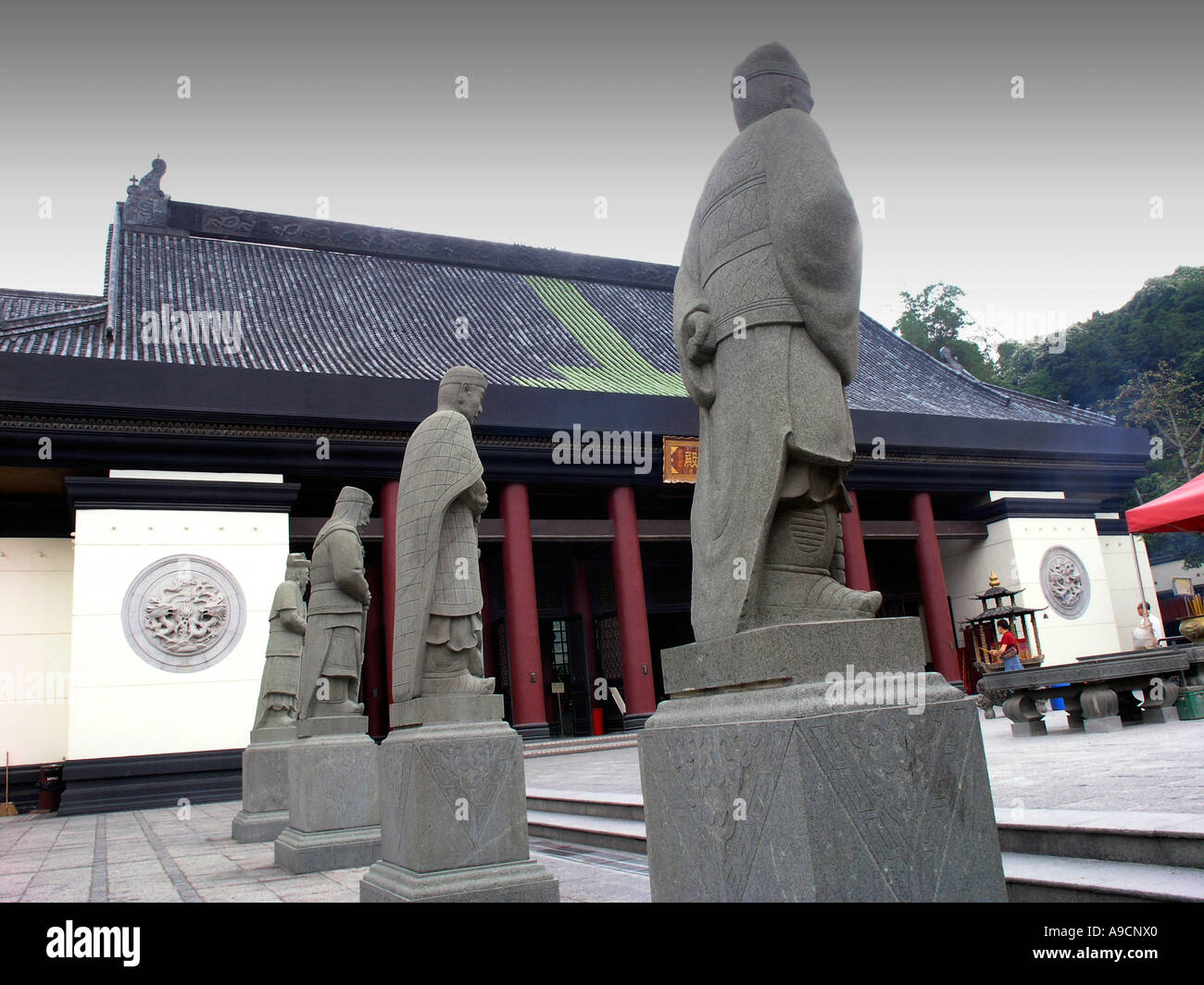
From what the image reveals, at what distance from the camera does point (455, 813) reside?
3.84 m

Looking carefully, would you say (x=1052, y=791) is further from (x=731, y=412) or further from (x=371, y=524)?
(x=371, y=524)

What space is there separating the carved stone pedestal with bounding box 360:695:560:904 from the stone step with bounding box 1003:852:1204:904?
6.02ft

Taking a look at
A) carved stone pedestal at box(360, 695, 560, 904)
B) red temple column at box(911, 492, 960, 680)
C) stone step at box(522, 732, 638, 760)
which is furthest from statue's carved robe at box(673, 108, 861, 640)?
red temple column at box(911, 492, 960, 680)

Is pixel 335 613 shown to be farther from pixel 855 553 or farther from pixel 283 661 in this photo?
pixel 855 553

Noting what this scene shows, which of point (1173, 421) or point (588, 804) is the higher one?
point (1173, 421)

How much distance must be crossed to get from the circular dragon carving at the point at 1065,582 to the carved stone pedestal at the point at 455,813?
17.2 m

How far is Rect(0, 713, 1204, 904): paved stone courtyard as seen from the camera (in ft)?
14.3

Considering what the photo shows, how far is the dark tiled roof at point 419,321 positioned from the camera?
1541cm

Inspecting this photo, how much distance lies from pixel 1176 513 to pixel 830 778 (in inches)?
194

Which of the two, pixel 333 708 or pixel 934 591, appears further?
pixel 934 591

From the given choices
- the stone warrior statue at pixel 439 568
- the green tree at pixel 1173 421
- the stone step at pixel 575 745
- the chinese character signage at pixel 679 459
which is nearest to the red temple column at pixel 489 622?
the stone step at pixel 575 745

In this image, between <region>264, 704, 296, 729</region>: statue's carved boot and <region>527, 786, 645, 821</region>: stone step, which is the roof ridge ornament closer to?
<region>264, 704, 296, 729</region>: statue's carved boot

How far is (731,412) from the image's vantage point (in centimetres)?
306

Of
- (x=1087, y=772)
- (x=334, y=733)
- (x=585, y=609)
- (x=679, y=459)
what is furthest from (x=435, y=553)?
(x=585, y=609)
